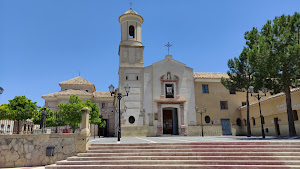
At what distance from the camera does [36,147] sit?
36.8 ft

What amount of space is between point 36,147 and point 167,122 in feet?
67.1

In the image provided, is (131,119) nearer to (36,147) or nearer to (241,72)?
(241,72)

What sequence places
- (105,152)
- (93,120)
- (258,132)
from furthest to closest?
(93,120)
(258,132)
(105,152)

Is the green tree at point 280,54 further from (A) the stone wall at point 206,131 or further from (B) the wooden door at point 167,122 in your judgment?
(B) the wooden door at point 167,122

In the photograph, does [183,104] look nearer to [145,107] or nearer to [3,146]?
[145,107]

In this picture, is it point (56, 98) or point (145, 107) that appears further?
point (56, 98)

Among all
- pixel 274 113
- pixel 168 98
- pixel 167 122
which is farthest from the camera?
pixel 167 122

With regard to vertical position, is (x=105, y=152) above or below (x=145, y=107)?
below

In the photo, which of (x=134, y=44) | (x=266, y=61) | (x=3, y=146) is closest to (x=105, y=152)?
(x=3, y=146)

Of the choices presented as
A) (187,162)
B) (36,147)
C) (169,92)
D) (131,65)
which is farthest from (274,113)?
(36,147)

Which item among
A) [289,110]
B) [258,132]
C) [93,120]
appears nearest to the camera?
[289,110]

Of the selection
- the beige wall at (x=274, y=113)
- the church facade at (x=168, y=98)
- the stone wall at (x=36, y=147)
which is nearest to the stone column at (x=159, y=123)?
the church facade at (x=168, y=98)

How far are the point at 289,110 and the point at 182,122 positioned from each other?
12.7m

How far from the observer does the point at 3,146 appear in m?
11.2
